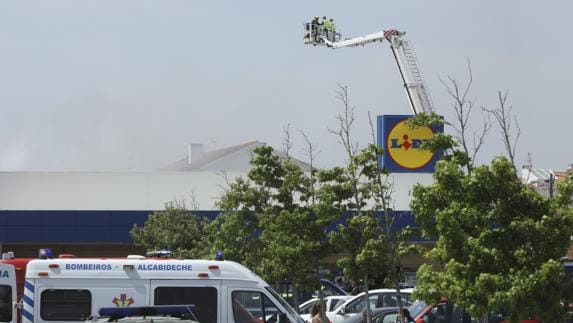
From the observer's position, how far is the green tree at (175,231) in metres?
37.9

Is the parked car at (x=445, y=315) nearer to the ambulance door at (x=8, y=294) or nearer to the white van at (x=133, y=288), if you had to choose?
the white van at (x=133, y=288)

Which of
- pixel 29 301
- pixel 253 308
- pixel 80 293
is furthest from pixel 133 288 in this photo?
pixel 253 308

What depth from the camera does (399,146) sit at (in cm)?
4697

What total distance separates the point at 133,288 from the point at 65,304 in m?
1.07

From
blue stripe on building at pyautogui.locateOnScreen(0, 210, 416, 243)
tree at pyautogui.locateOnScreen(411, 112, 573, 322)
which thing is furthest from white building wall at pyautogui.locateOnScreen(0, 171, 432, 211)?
tree at pyautogui.locateOnScreen(411, 112, 573, 322)

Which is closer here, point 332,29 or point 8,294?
point 8,294

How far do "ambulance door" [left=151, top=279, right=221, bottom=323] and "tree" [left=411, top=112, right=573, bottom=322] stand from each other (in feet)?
10.5

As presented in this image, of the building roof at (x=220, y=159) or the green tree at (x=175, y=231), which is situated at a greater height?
the building roof at (x=220, y=159)

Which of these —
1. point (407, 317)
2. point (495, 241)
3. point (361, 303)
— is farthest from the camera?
point (361, 303)

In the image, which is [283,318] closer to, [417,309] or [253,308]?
[253,308]

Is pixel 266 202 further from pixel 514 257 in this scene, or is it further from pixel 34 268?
pixel 514 257

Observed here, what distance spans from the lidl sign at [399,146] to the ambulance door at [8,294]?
28872 mm

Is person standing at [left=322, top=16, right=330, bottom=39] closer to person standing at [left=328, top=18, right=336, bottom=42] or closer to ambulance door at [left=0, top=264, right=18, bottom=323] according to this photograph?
person standing at [left=328, top=18, right=336, bottom=42]

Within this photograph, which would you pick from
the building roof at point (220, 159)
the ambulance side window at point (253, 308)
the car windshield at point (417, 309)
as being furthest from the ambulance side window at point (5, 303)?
the building roof at point (220, 159)
